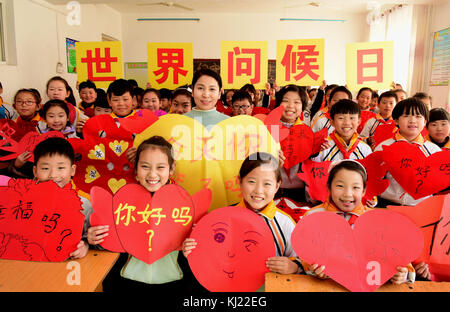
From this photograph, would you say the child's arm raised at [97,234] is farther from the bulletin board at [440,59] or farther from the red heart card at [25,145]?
the bulletin board at [440,59]

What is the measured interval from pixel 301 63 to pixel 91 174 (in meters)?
2.18

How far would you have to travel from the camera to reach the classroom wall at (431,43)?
16.9ft

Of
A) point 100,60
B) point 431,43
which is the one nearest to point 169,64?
point 100,60

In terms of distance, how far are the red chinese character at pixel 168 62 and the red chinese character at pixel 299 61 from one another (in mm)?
985

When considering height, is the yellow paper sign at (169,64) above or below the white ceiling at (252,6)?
below

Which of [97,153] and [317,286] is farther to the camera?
[97,153]

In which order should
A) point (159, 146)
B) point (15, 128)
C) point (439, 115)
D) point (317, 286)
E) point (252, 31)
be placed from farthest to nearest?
point (252, 31), point (15, 128), point (439, 115), point (159, 146), point (317, 286)

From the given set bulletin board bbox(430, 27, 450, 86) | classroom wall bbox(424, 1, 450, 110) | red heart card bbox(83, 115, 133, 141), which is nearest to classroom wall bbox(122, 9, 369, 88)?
classroom wall bbox(424, 1, 450, 110)

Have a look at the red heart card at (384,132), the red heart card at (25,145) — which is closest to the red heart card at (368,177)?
the red heart card at (384,132)

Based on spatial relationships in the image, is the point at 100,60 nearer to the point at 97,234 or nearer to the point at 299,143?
the point at 299,143

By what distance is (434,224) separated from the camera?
0.99 metres

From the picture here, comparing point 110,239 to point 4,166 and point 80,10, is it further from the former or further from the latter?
point 80,10

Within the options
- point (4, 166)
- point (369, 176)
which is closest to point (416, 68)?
point (369, 176)

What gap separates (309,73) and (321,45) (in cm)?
30
